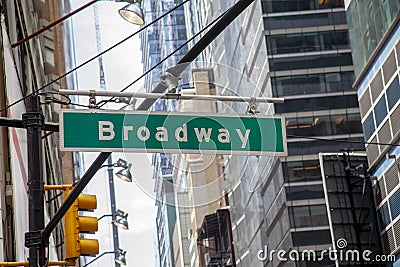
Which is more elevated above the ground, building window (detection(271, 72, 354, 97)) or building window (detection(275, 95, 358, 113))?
building window (detection(271, 72, 354, 97))

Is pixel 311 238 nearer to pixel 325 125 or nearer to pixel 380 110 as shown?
pixel 325 125

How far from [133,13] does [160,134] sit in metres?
4.60

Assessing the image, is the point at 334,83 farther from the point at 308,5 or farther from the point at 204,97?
the point at 204,97

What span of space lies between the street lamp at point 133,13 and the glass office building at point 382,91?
38054 millimetres

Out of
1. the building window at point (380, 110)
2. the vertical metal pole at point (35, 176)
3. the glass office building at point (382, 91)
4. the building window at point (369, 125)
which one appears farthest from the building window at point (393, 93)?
the vertical metal pole at point (35, 176)

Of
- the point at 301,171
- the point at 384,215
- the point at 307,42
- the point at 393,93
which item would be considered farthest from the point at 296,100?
the point at 393,93

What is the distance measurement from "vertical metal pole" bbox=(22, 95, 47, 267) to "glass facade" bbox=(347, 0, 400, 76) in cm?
4107

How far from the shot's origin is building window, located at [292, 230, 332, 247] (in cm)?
7831

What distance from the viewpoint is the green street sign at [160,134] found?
873cm

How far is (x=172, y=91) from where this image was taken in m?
8.85

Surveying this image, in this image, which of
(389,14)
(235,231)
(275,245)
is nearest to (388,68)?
(389,14)

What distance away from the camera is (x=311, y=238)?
78.6 m

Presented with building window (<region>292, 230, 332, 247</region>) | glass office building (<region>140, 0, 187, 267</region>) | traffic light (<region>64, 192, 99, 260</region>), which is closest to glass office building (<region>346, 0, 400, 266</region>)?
building window (<region>292, 230, 332, 247</region>)

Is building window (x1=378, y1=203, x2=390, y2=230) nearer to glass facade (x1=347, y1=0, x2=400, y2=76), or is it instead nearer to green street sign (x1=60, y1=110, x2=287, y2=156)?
glass facade (x1=347, y1=0, x2=400, y2=76)
